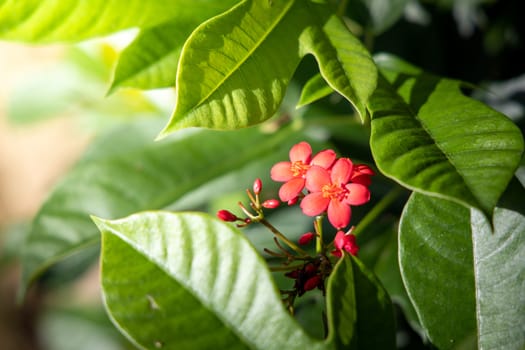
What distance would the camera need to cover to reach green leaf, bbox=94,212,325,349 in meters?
0.57

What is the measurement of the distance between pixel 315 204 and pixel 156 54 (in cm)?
29

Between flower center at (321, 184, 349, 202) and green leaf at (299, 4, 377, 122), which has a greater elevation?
green leaf at (299, 4, 377, 122)

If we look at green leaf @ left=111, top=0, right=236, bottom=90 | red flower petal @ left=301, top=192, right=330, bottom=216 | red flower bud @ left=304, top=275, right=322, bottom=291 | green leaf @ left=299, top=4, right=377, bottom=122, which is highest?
green leaf @ left=111, top=0, right=236, bottom=90

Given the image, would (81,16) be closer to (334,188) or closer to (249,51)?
(249,51)

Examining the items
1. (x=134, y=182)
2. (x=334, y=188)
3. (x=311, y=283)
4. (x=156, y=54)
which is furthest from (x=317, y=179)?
(x=134, y=182)

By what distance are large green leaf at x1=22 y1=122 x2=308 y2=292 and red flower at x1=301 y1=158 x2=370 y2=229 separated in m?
0.31

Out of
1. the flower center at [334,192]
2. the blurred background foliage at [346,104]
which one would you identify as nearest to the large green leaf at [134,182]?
the blurred background foliage at [346,104]

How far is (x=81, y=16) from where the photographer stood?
30.5 inches

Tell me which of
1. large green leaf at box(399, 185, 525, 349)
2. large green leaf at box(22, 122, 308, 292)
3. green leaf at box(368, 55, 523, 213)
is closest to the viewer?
green leaf at box(368, 55, 523, 213)

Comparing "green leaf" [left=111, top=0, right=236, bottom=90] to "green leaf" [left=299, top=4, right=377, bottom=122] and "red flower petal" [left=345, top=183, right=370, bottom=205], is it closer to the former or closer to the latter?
"green leaf" [left=299, top=4, right=377, bottom=122]

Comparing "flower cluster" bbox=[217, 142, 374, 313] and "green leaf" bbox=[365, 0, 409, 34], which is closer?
"flower cluster" bbox=[217, 142, 374, 313]

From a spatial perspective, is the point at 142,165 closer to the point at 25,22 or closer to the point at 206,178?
the point at 206,178

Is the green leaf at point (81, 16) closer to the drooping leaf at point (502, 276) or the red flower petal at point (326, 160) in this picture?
the red flower petal at point (326, 160)

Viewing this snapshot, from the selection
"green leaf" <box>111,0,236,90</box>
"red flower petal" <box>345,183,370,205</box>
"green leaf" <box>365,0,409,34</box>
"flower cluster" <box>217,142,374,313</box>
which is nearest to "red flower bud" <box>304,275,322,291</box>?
"flower cluster" <box>217,142,374,313</box>
